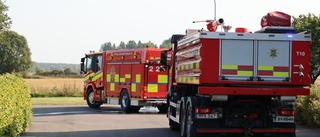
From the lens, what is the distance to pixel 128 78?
27.4 metres

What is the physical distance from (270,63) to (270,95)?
2.35ft

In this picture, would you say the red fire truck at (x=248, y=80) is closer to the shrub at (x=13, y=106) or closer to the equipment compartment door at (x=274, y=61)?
the equipment compartment door at (x=274, y=61)

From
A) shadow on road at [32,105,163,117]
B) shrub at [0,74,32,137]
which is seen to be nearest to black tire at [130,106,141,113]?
shadow on road at [32,105,163,117]

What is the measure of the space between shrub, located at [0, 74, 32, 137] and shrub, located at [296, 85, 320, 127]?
827 cm

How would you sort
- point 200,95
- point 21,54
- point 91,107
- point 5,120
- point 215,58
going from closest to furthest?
point 5,120, point 215,58, point 200,95, point 91,107, point 21,54

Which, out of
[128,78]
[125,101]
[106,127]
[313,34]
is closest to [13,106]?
[106,127]

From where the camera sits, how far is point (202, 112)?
46.4 feet

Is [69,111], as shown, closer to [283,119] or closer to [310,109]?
Answer: [310,109]

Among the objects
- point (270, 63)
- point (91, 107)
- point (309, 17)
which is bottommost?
point (91, 107)

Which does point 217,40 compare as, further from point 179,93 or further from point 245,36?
point 179,93

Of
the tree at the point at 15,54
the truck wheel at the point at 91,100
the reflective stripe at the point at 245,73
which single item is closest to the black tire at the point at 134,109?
the truck wheel at the point at 91,100

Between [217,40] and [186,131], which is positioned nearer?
[217,40]

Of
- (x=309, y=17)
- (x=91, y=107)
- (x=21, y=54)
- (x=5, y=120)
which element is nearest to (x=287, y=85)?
(x=5, y=120)

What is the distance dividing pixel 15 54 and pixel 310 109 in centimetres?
12183
